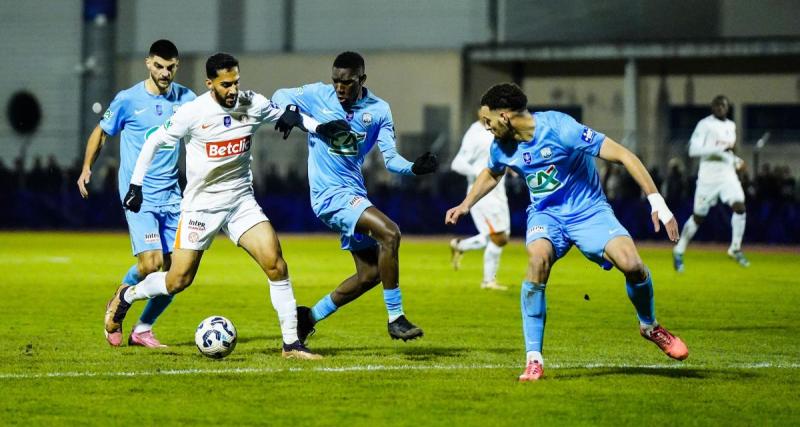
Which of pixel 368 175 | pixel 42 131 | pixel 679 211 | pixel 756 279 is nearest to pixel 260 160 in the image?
pixel 368 175

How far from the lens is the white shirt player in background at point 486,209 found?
17.8m

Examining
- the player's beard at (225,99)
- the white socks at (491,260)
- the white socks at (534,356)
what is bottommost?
the white socks at (491,260)

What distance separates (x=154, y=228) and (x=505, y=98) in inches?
143

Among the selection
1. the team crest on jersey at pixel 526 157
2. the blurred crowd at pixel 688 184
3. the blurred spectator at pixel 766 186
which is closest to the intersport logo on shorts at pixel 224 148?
the team crest on jersey at pixel 526 157

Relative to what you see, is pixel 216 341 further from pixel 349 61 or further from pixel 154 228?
pixel 349 61

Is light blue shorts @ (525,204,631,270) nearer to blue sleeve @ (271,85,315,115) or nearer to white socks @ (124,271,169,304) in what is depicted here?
blue sleeve @ (271,85,315,115)

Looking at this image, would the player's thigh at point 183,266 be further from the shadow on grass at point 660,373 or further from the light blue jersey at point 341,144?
the shadow on grass at point 660,373

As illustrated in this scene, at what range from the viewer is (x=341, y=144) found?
1077 centimetres

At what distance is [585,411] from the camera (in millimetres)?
8102

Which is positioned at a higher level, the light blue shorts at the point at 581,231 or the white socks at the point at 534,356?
the light blue shorts at the point at 581,231

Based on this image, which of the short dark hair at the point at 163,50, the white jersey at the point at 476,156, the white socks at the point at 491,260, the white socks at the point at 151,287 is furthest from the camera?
the white jersey at the point at 476,156

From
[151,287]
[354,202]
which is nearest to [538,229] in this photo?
[354,202]

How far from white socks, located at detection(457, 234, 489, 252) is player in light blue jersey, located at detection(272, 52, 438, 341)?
7.76 metres

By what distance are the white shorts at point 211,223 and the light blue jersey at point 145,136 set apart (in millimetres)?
1291
